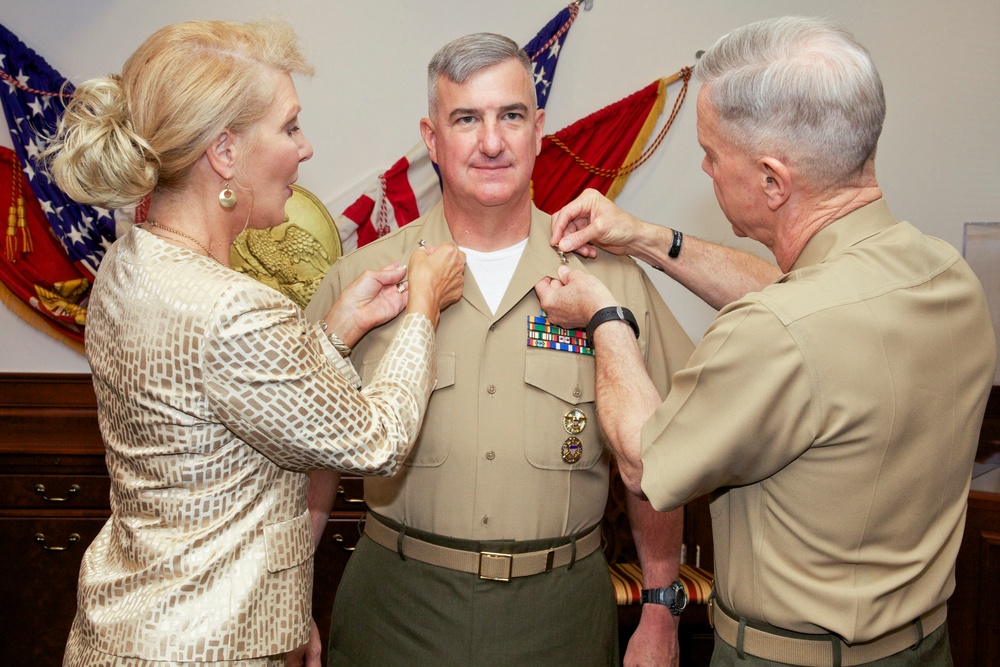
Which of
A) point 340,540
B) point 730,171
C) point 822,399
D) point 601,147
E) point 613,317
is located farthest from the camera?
point 601,147

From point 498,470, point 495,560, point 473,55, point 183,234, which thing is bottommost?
point 495,560

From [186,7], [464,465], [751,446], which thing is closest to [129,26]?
[186,7]

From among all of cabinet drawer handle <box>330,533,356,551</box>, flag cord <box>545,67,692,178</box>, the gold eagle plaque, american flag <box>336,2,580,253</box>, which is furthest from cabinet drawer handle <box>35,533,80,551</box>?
flag cord <box>545,67,692,178</box>

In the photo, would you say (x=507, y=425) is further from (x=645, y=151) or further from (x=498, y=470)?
(x=645, y=151)

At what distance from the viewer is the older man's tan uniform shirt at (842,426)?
1.42 metres

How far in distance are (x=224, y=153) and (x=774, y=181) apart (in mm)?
978

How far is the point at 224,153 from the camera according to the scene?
5.13 ft

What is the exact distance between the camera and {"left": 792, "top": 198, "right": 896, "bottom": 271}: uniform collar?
1.55 metres

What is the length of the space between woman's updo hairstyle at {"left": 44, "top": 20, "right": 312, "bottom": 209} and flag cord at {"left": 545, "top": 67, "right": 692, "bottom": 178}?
7.66ft

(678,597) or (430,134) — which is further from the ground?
(430,134)

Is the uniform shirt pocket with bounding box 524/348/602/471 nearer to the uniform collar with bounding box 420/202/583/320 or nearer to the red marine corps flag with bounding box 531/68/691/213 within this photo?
the uniform collar with bounding box 420/202/583/320

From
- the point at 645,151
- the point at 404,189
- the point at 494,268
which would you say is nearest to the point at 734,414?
the point at 494,268

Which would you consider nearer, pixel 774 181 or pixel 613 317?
pixel 774 181

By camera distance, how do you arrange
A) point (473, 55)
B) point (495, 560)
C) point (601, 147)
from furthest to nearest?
point (601, 147)
point (473, 55)
point (495, 560)
